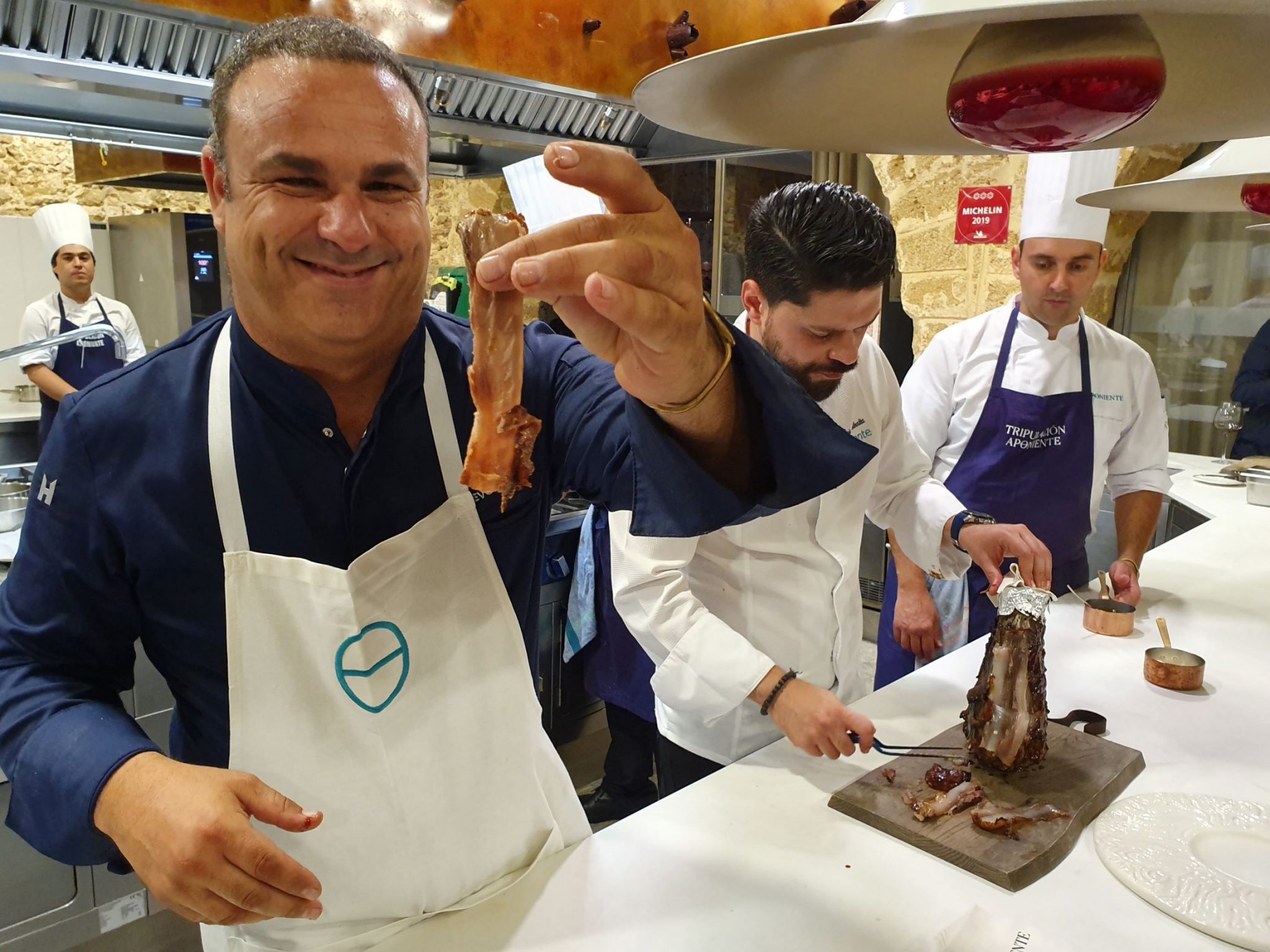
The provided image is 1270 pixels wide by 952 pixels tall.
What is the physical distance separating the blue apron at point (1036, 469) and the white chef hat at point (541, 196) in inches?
60.0

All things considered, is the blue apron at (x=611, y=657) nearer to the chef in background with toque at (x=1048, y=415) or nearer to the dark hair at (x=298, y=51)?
the chef in background with toque at (x=1048, y=415)

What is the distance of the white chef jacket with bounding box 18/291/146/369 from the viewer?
16.5ft

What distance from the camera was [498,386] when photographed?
0.90 meters

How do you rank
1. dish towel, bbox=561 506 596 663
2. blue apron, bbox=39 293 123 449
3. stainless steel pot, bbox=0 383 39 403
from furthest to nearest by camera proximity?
stainless steel pot, bbox=0 383 39 403, blue apron, bbox=39 293 123 449, dish towel, bbox=561 506 596 663

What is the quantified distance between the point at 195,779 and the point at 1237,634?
2.19 metres

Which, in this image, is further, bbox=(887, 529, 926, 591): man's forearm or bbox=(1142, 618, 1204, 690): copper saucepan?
bbox=(887, 529, 926, 591): man's forearm

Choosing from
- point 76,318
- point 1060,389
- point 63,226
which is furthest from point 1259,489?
point 76,318

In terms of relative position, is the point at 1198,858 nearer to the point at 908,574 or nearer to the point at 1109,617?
the point at 1109,617

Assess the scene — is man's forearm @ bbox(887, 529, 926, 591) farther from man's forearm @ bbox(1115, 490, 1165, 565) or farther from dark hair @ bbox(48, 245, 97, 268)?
dark hair @ bbox(48, 245, 97, 268)

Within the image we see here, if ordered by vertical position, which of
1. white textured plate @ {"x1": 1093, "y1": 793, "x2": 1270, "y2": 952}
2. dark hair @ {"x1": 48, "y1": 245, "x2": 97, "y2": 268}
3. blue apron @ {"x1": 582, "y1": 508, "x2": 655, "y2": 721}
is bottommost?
blue apron @ {"x1": 582, "y1": 508, "x2": 655, "y2": 721}

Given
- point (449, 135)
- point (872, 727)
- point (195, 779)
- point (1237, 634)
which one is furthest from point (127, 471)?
point (1237, 634)

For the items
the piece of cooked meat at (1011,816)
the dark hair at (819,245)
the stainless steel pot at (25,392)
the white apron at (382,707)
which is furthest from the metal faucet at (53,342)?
the stainless steel pot at (25,392)

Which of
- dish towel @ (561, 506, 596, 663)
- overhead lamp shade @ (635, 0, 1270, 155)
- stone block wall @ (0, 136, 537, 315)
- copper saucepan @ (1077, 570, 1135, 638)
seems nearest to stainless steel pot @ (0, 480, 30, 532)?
dish towel @ (561, 506, 596, 663)

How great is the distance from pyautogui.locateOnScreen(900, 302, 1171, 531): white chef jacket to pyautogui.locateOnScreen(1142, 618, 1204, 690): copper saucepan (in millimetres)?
917
